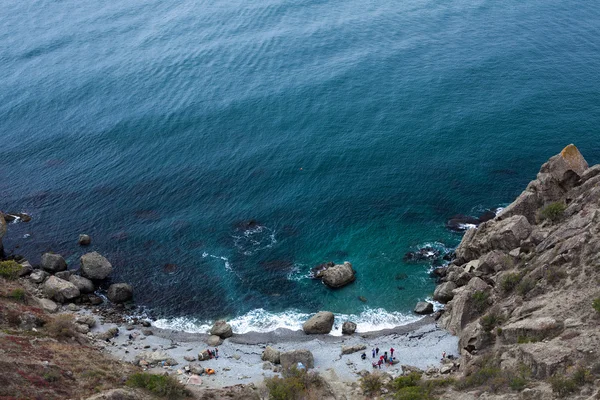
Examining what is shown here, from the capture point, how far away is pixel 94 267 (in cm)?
8638

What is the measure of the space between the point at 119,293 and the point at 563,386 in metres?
62.3

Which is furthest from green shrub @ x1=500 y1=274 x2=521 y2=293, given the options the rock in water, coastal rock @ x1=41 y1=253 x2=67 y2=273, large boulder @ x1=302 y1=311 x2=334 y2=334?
the rock in water

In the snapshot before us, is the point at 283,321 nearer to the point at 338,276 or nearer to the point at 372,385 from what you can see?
the point at 338,276

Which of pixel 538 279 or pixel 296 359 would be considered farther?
pixel 296 359

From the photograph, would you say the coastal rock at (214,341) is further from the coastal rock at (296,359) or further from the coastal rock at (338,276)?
the coastal rock at (338,276)

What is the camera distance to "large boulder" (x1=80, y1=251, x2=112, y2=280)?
86312 millimetres

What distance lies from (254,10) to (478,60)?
7745 centimetres

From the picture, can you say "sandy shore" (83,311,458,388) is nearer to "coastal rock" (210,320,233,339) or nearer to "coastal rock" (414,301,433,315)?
"coastal rock" (210,320,233,339)

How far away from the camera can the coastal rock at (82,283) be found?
276 feet

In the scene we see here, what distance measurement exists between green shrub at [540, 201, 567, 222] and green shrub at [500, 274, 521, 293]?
44.6 feet

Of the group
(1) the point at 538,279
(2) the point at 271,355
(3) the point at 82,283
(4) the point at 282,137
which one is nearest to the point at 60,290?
(3) the point at 82,283

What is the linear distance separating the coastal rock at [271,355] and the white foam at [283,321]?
5924 millimetres

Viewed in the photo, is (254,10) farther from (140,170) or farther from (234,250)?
(234,250)

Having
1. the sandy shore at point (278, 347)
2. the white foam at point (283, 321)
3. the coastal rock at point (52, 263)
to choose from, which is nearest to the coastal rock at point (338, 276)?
the white foam at point (283, 321)
